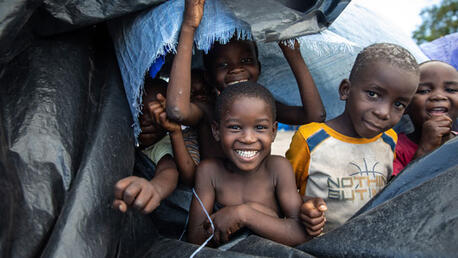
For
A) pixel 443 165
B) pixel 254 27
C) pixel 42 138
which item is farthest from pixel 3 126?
pixel 443 165

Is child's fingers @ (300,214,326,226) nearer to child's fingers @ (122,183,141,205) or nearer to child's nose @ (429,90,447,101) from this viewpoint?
child's fingers @ (122,183,141,205)

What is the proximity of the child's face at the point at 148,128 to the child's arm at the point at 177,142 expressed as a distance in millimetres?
172

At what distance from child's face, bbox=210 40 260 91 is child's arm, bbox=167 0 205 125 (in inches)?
13.6

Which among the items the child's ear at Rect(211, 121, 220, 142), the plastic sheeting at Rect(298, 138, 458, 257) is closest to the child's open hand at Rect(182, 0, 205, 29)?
the child's ear at Rect(211, 121, 220, 142)

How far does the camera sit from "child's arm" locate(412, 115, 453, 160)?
1.83 m

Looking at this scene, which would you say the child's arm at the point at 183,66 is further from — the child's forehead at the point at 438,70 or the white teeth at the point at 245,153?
the child's forehead at the point at 438,70

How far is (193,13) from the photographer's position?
1.45 metres

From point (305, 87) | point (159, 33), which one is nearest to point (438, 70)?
point (305, 87)

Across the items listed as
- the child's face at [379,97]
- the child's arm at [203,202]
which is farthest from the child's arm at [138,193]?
the child's face at [379,97]

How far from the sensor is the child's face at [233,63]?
1802 mm

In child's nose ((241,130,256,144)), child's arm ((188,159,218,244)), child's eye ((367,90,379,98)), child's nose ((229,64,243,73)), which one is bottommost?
child's arm ((188,159,218,244))

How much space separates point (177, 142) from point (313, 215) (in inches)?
22.7

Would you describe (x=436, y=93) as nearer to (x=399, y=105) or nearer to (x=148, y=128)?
(x=399, y=105)

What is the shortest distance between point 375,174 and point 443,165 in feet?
1.57
